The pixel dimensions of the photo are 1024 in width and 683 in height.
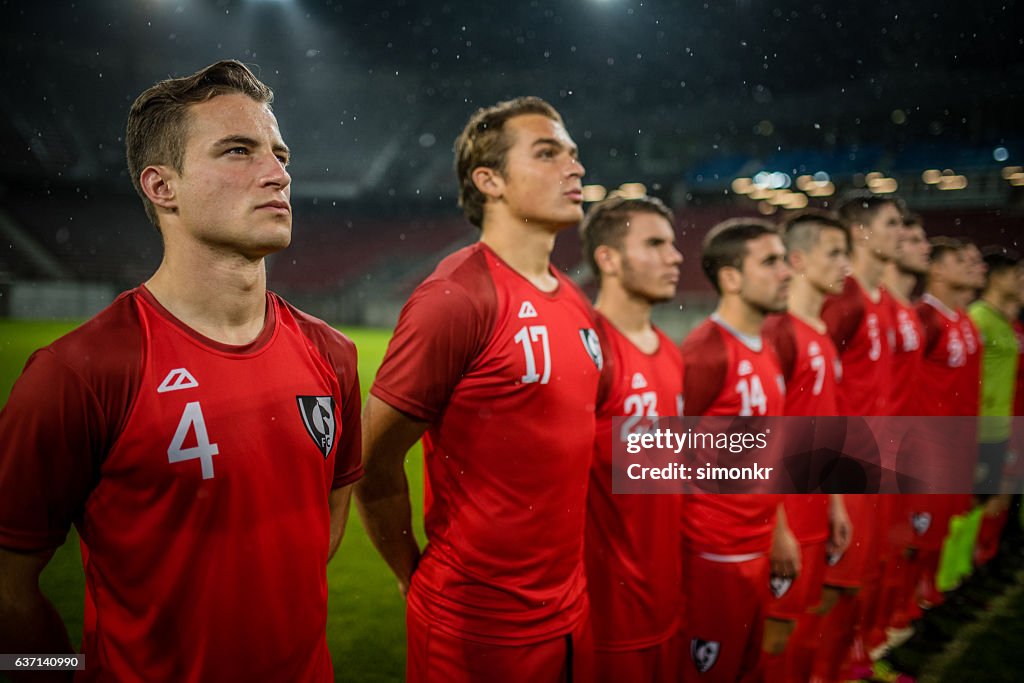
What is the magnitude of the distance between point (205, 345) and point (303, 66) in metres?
2.26

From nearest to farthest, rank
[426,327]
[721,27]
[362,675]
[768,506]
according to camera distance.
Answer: [426,327] < [768,506] < [362,675] < [721,27]

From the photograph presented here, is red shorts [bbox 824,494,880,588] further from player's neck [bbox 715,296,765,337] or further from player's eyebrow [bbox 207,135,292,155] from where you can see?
player's eyebrow [bbox 207,135,292,155]

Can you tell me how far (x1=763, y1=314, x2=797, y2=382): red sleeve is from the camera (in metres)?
2.67

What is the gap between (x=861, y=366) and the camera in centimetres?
304

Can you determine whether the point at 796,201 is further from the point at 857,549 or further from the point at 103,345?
the point at 103,345

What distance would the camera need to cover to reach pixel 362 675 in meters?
2.53

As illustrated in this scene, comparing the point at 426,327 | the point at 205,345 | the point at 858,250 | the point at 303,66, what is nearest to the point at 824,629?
the point at 858,250

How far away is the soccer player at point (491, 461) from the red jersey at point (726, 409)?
710 mm

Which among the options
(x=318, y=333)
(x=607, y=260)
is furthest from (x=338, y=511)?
(x=607, y=260)

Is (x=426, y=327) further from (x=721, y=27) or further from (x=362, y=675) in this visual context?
(x=721, y=27)

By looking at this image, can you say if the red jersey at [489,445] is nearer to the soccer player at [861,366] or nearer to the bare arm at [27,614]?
the bare arm at [27,614]

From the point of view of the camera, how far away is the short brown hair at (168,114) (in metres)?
1.19

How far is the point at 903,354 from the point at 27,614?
3.71 metres

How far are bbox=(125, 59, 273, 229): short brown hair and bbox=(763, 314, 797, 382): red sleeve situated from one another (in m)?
2.23
